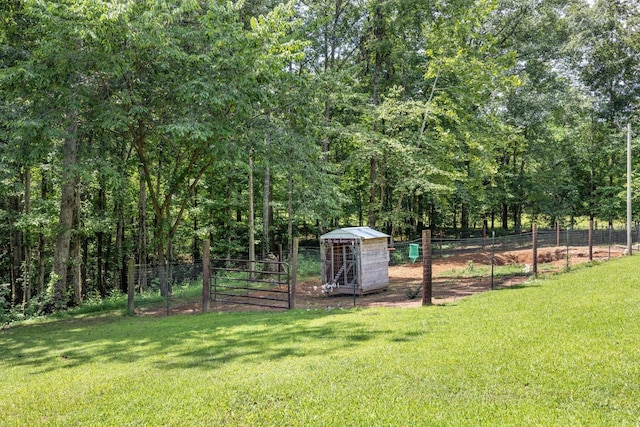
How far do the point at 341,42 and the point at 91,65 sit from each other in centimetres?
1806

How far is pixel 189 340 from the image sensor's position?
27.1ft

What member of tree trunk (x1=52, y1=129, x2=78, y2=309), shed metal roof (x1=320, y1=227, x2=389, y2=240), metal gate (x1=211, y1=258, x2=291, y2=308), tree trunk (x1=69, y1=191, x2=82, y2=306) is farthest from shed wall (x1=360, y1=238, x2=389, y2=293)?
tree trunk (x1=69, y1=191, x2=82, y2=306)

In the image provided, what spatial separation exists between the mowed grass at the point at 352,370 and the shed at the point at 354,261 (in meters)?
5.04

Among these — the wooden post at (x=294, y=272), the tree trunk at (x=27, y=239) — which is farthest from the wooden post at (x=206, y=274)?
the tree trunk at (x=27, y=239)

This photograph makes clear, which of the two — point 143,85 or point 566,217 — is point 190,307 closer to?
point 143,85

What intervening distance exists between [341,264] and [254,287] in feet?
10.1

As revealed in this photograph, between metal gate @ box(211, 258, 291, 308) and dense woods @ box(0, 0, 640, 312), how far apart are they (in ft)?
8.36

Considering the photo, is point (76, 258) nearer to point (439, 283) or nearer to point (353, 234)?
point (353, 234)


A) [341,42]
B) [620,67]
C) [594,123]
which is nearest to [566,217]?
[594,123]

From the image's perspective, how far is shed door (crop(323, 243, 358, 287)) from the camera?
15.0 m

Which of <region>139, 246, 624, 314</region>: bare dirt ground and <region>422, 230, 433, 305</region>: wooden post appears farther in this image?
<region>139, 246, 624, 314</region>: bare dirt ground

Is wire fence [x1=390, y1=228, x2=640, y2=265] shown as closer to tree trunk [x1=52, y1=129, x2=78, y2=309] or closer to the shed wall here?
the shed wall

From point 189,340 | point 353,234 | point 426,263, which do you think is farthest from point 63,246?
point 426,263

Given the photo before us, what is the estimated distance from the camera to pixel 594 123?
3628 cm
